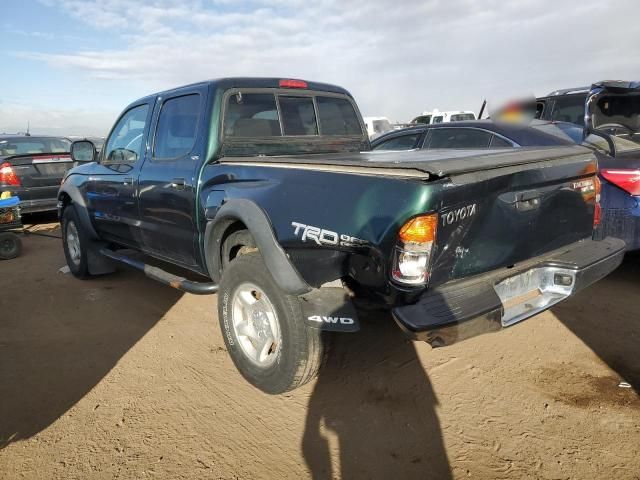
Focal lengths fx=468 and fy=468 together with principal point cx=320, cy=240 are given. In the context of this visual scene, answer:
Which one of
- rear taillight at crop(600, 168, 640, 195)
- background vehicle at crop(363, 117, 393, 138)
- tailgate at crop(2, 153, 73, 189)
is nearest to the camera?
rear taillight at crop(600, 168, 640, 195)

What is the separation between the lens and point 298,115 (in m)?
3.93

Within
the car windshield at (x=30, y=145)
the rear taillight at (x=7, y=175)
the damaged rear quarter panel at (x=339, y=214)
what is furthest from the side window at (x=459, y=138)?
the car windshield at (x=30, y=145)

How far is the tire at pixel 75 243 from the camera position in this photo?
5.10m

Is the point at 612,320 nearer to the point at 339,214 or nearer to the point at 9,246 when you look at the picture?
the point at 339,214

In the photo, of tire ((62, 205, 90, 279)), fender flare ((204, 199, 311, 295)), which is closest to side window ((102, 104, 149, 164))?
tire ((62, 205, 90, 279))

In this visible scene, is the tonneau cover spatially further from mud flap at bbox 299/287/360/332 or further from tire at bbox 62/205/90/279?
tire at bbox 62/205/90/279

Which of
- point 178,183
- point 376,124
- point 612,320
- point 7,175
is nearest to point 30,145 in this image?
point 7,175

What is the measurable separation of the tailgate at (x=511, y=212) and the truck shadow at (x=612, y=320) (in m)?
0.58

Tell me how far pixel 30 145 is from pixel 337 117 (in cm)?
741

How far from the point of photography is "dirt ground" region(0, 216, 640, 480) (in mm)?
2307

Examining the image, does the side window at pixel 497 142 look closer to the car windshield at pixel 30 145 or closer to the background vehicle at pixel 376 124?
the car windshield at pixel 30 145

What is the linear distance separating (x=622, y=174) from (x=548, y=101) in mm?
3150

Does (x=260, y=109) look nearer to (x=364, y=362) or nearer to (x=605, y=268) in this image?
(x=364, y=362)

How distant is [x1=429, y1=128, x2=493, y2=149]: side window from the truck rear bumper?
218 cm
